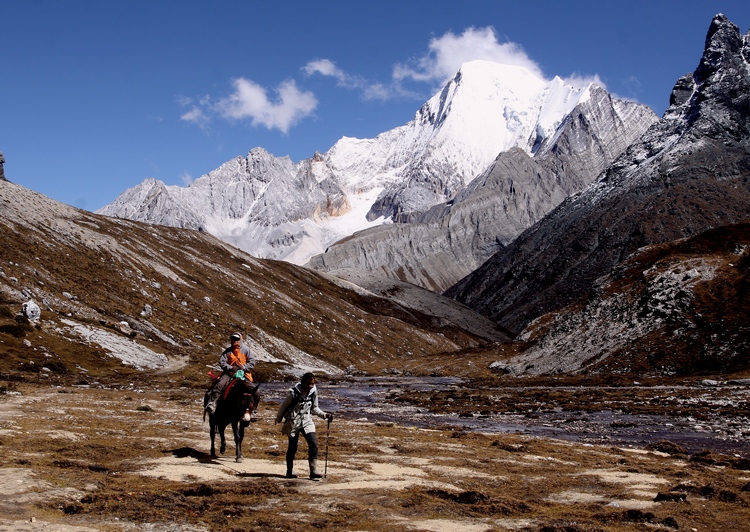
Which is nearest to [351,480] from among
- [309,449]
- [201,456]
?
[309,449]

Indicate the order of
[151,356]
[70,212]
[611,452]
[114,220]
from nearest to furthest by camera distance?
1. [611,452]
2. [151,356]
3. [70,212]
4. [114,220]

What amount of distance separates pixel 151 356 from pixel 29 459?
58.1m

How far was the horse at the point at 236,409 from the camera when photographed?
21.9 m

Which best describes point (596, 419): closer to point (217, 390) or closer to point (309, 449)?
point (217, 390)

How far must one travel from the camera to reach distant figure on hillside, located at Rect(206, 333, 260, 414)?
891 inches

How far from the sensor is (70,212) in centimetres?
11675

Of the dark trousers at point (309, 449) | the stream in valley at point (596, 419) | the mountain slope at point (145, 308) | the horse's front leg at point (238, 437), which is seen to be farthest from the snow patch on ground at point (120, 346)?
the dark trousers at point (309, 449)

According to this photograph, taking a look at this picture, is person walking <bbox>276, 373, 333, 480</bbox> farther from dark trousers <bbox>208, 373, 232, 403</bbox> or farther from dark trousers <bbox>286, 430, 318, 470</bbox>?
dark trousers <bbox>208, 373, 232, 403</bbox>

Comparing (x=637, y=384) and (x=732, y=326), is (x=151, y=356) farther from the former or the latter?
(x=732, y=326)

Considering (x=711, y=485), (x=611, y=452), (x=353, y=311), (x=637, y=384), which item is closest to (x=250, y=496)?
(x=711, y=485)

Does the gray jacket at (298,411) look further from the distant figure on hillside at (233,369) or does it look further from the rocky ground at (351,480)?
the distant figure on hillside at (233,369)

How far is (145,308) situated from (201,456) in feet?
230

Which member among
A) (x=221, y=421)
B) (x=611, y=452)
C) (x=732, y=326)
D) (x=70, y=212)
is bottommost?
(x=611, y=452)

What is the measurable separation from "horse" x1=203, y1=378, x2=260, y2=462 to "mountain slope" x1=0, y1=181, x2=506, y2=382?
36.5 m
